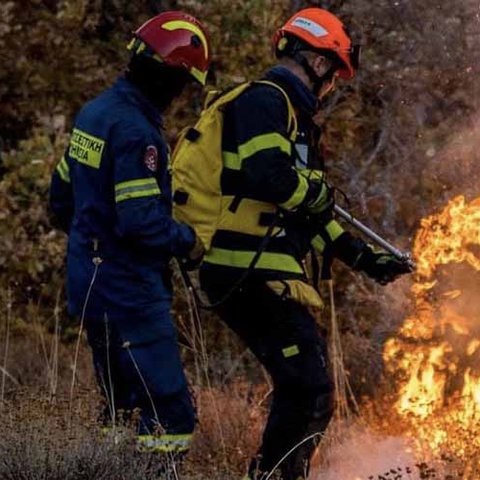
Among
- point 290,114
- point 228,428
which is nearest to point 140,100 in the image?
point 290,114

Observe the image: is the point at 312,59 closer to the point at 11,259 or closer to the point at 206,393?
the point at 206,393

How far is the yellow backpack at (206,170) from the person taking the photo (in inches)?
231

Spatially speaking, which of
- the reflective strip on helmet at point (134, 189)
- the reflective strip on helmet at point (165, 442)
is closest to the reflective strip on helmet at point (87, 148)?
the reflective strip on helmet at point (134, 189)

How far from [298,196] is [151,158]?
0.72 meters

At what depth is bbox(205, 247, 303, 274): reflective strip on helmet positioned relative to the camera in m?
5.90

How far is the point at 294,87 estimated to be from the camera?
234 inches

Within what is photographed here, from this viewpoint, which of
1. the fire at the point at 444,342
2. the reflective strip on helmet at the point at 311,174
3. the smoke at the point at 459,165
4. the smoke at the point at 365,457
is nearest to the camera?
the reflective strip on helmet at the point at 311,174

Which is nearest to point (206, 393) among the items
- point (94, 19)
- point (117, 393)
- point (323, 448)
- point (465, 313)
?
point (323, 448)

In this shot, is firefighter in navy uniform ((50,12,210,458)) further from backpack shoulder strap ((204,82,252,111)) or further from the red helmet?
backpack shoulder strap ((204,82,252,111))

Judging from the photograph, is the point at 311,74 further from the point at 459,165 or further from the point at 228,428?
the point at 459,165

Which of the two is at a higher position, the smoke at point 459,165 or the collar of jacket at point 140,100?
the collar of jacket at point 140,100

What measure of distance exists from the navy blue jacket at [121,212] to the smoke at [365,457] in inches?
A: 66.9

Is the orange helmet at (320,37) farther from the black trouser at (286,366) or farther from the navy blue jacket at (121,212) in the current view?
the black trouser at (286,366)

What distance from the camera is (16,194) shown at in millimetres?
9664
